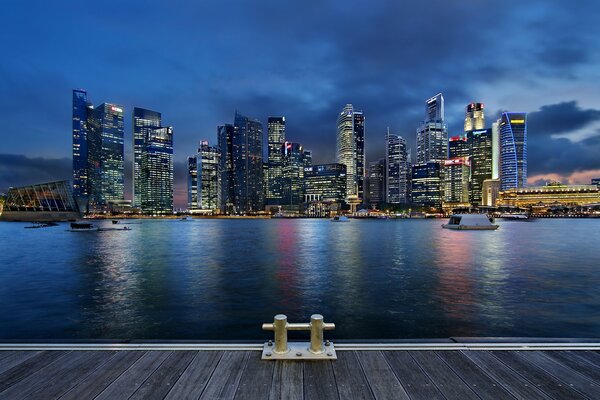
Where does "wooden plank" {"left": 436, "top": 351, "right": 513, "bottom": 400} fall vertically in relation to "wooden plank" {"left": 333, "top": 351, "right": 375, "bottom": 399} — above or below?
below

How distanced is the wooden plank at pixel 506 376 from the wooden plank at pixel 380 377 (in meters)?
2.00

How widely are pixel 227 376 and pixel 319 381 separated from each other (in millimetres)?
1835

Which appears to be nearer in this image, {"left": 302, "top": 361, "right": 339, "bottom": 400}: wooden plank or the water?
{"left": 302, "top": 361, "right": 339, "bottom": 400}: wooden plank

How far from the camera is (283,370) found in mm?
6367

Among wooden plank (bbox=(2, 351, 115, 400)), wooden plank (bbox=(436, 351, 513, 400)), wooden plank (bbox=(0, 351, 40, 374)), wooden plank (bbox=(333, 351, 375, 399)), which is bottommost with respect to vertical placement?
wooden plank (bbox=(0, 351, 40, 374))

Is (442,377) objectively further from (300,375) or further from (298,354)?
(298,354)

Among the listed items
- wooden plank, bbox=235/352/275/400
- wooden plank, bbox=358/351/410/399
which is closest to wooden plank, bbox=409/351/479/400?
wooden plank, bbox=358/351/410/399

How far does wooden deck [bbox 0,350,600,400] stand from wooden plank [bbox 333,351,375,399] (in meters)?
0.02

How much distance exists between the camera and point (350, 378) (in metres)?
6.07

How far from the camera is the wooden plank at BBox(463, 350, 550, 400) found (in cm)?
559

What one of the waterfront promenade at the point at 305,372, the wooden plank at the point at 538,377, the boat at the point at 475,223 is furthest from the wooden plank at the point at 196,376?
the boat at the point at 475,223

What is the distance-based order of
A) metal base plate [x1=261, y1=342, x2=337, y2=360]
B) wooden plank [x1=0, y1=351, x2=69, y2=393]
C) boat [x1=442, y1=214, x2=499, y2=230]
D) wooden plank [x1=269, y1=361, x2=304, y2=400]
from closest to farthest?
1. wooden plank [x1=269, y1=361, x2=304, y2=400]
2. wooden plank [x1=0, y1=351, x2=69, y2=393]
3. metal base plate [x1=261, y1=342, x2=337, y2=360]
4. boat [x1=442, y1=214, x2=499, y2=230]

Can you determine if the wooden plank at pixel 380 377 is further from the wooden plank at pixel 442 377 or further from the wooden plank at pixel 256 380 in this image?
the wooden plank at pixel 256 380

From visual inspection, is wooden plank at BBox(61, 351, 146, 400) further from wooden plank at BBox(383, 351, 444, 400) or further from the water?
the water
